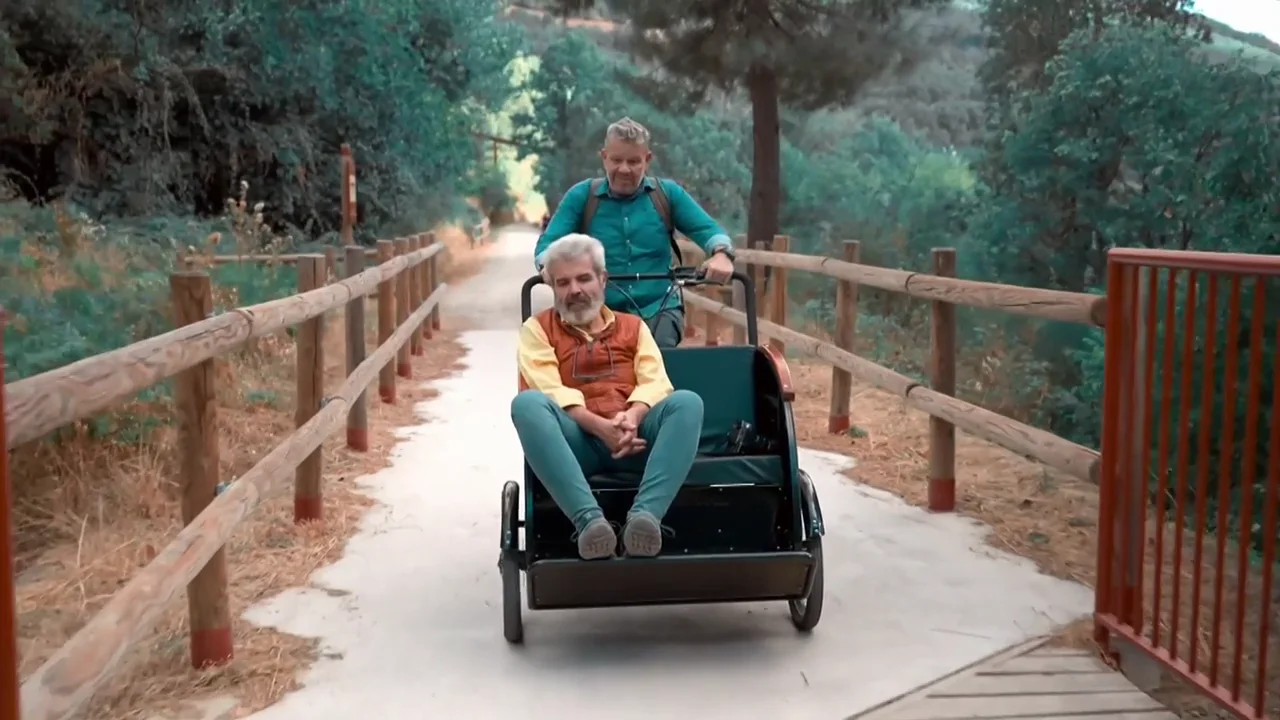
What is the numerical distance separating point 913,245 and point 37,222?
11.2 m

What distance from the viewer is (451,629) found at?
368 centimetres

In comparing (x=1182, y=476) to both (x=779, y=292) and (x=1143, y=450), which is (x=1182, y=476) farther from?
(x=779, y=292)

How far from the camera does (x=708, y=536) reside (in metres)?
3.39

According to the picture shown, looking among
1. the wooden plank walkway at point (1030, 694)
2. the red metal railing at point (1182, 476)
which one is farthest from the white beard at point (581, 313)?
the red metal railing at point (1182, 476)

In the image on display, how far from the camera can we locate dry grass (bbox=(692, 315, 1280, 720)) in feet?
12.3

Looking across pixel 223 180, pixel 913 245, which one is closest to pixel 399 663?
pixel 223 180

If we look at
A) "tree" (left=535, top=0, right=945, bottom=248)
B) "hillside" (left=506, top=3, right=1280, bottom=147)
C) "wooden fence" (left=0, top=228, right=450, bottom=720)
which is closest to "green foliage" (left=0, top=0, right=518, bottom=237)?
"hillside" (left=506, top=3, right=1280, bottom=147)

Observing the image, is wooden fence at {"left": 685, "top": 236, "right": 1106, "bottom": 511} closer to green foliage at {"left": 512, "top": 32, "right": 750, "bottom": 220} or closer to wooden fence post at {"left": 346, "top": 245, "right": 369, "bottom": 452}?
wooden fence post at {"left": 346, "top": 245, "right": 369, "bottom": 452}

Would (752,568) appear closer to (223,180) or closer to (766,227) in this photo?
(766,227)

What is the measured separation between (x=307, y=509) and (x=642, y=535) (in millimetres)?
2254

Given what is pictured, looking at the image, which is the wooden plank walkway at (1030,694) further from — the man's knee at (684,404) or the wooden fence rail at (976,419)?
the man's knee at (684,404)

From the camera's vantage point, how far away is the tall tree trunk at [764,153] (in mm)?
13477

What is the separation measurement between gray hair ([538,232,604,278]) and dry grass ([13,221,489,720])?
1.38 metres

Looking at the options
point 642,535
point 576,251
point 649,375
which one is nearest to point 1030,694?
point 642,535
